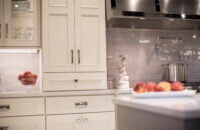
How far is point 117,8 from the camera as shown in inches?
129

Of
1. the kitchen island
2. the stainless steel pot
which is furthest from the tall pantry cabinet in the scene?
the kitchen island

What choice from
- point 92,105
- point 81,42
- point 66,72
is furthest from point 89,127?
point 81,42

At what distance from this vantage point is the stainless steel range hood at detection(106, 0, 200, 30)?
3.31 meters

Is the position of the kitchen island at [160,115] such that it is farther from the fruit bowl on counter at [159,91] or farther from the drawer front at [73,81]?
the drawer front at [73,81]

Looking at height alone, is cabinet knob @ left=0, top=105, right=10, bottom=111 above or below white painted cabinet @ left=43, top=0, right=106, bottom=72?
below

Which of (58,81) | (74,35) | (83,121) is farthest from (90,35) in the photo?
(83,121)

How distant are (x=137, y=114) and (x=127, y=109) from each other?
17 cm

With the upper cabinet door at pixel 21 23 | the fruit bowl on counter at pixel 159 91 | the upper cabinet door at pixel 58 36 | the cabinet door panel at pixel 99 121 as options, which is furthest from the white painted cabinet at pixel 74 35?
the fruit bowl on counter at pixel 159 91

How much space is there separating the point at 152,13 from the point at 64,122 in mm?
1626

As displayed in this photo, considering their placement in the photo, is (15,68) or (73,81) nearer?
(73,81)

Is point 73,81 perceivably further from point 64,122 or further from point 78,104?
point 64,122

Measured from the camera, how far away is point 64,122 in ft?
9.76

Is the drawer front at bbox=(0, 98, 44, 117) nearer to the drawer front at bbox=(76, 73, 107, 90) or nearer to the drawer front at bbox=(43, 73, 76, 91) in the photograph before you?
the drawer front at bbox=(43, 73, 76, 91)

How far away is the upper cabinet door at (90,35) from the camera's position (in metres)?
3.21
